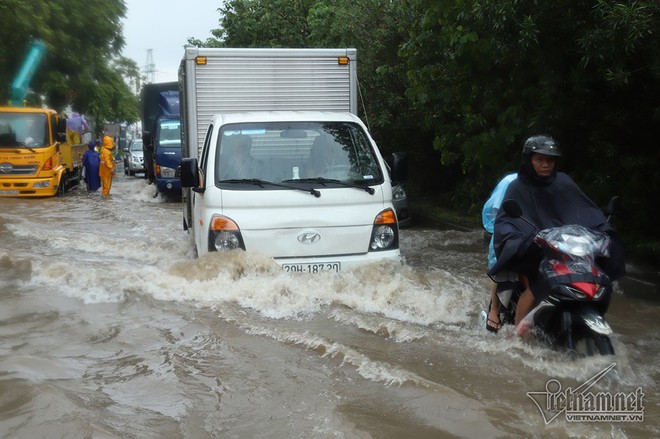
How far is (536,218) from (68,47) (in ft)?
72.6

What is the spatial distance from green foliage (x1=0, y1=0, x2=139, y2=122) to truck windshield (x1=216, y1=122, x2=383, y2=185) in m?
14.4

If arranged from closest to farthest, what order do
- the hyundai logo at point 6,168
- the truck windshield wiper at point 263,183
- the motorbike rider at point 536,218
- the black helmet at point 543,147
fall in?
1. the motorbike rider at point 536,218
2. the black helmet at point 543,147
3. the truck windshield wiper at point 263,183
4. the hyundai logo at point 6,168

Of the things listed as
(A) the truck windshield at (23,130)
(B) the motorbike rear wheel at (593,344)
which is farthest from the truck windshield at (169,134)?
(B) the motorbike rear wheel at (593,344)

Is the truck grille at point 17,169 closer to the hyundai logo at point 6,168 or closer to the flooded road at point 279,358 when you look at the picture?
the hyundai logo at point 6,168

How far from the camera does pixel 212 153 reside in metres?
8.11

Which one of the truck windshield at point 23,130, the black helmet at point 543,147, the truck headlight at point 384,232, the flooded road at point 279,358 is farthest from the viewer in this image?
the truck windshield at point 23,130

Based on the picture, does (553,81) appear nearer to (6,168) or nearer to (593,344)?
(593,344)

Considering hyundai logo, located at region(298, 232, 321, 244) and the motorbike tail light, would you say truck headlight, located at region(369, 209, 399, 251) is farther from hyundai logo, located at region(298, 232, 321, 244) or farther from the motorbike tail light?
the motorbike tail light

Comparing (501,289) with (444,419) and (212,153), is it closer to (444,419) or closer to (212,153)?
(444,419)

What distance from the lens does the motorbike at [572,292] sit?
4629mm

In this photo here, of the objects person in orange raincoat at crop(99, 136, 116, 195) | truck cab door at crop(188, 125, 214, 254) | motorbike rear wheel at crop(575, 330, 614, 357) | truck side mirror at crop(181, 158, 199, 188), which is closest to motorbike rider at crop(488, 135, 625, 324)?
motorbike rear wheel at crop(575, 330, 614, 357)

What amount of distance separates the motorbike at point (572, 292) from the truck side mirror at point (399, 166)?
10.5ft

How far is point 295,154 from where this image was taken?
8.20m

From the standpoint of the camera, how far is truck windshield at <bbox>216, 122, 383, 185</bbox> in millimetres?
8008
